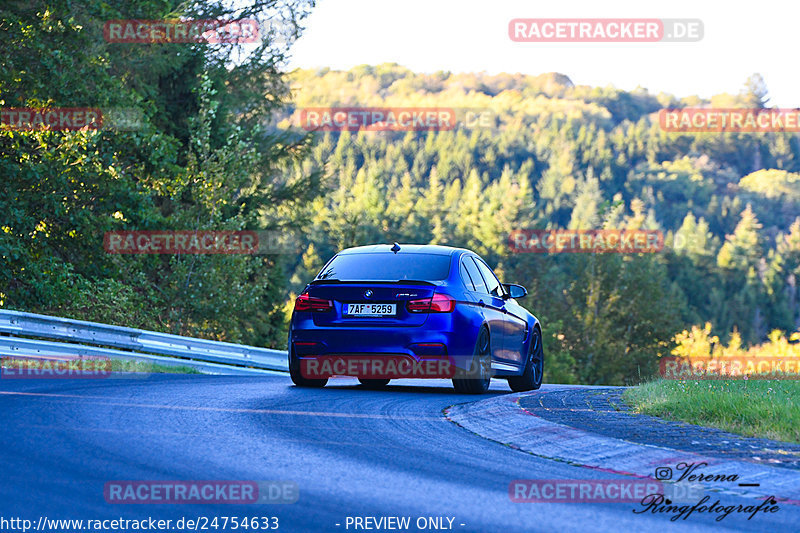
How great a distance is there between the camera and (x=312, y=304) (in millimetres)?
11602

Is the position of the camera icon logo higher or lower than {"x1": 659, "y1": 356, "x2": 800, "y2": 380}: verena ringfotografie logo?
higher

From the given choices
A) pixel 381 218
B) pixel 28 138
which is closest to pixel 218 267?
pixel 28 138

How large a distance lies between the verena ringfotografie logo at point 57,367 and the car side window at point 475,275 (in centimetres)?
476

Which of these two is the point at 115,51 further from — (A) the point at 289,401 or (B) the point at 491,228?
(B) the point at 491,228

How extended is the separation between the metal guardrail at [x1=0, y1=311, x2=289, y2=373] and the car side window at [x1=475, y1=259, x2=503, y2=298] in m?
6.26

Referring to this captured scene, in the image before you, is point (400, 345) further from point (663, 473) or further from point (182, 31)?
point (182, 31)

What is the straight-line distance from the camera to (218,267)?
26.3 m

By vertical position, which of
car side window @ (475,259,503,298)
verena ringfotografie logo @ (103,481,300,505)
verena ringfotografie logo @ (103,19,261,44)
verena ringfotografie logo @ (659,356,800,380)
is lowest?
verena ringfotografie logo @ (659,356,800,380)

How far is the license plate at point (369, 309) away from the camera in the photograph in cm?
1129

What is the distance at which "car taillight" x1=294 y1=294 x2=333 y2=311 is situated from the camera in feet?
37.8

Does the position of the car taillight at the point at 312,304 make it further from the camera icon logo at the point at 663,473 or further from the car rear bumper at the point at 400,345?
the camera icon logo at the point at 663,473

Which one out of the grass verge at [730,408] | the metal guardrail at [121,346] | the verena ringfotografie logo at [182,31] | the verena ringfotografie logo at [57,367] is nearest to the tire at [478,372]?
the grass verge at [730,408]

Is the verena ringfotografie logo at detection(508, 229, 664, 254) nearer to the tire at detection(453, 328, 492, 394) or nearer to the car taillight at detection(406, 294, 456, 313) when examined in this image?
A: the tire at detection(453, 328, 492, 394)

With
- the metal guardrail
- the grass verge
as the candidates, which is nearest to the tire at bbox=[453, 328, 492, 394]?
the grass verge
